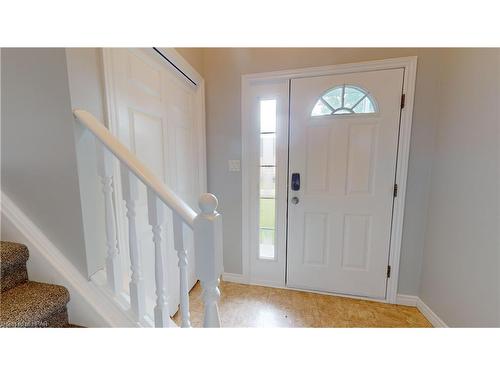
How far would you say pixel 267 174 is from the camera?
5.74 feet

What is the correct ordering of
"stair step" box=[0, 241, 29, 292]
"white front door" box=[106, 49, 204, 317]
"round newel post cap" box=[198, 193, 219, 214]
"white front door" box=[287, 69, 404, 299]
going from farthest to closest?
1. "white front door" box=[287, 69, 404, 299]
2. "white front door" box=[106, 49, 204, 317]
3. "stair step" box=[0, 241, 29, 292]
4. "round newel post cap" box=[198, 193, 219, 214]

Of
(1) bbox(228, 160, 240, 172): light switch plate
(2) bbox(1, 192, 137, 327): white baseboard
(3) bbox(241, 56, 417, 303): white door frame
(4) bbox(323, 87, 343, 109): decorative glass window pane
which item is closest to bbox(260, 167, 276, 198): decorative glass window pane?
(3) bbox(241, 56, 417, 303): white door frame

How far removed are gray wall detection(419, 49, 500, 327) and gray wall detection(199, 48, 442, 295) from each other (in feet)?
0.22

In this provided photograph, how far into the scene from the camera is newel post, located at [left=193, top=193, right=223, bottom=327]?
59 cm

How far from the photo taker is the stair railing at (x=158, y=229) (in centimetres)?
61

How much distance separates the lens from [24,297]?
0.68 meters

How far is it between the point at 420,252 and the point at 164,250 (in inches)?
77.8

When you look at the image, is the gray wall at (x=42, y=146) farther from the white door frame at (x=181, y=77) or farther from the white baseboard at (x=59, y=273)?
the white door frame at (x=181, y=77)

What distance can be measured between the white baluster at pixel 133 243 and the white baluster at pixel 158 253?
83 millimetres

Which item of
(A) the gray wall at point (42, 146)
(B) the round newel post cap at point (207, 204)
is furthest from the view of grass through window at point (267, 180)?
(A) the gray wall at point (42, 146)

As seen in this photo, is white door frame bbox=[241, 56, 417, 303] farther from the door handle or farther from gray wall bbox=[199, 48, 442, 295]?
the door handle

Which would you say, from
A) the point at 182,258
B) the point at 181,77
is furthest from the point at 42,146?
the point at 181,77
